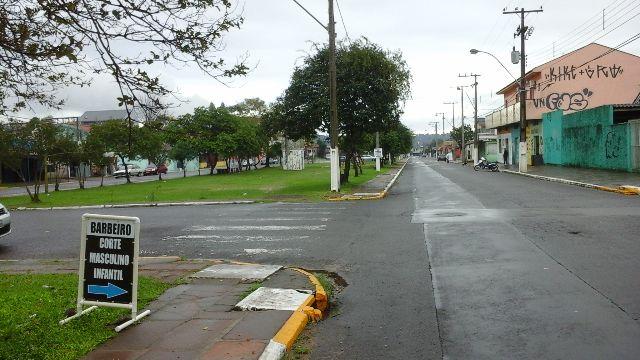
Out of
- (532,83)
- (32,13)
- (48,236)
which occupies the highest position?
(532,83)

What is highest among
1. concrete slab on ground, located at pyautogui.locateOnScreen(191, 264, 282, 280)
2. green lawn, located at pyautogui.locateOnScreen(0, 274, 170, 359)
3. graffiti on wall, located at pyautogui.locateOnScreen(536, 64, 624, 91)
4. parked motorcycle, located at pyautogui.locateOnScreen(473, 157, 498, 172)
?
graffiti on wall, located at pyautogui.locateOnScreen(536, 64, 624, 91)

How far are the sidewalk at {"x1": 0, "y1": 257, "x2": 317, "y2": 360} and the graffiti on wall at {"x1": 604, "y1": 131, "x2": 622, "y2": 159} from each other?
26.4 m

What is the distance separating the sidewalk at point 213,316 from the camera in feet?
17.0

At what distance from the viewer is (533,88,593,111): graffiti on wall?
4766cm

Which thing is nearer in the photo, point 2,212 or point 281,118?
point 2,212

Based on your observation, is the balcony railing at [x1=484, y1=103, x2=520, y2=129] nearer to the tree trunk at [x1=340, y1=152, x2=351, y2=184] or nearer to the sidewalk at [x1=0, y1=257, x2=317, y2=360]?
the tree trunk at [x1=340, y1=152, x2=351, y2=184]

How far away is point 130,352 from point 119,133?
41.8 m

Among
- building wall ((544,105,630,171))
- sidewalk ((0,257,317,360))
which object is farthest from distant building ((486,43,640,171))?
sidewalk ((0,257,317,360))

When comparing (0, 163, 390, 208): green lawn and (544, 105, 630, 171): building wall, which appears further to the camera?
(544, 105, 630, 171): building wall

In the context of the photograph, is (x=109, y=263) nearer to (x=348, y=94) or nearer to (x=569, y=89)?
(x=348, y=94)

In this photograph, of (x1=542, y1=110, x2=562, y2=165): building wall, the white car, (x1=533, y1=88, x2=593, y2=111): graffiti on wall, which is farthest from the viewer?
(x1=533, y1=88, x2=593, y2=111): graffiti on wall

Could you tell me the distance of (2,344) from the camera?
5.20 meters

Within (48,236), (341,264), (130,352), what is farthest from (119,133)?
(130,352)

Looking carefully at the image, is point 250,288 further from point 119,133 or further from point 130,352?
point 119,133
